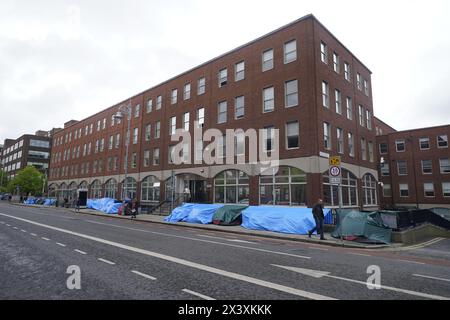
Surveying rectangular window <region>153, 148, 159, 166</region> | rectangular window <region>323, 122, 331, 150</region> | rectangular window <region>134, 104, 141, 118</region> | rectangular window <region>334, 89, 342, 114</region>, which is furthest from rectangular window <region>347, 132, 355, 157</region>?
rectangular window <region>134, 104, 141, 118</region>

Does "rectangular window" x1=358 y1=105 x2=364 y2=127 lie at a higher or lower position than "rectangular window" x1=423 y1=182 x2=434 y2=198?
higher

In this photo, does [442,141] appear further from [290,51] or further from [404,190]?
[290,51]

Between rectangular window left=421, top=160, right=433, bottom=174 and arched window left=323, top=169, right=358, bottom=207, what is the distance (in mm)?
23620

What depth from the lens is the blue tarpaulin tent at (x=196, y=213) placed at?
20.7 m

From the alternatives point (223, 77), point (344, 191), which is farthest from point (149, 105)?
point (344, 191)

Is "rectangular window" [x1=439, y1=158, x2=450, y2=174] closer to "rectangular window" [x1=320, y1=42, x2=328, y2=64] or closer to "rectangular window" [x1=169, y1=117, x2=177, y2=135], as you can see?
"rectangular window" [x1=320, y1=42, x2=328, y2=64]

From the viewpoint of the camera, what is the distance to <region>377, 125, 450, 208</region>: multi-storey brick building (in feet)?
131

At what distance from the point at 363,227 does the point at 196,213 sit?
1159cm

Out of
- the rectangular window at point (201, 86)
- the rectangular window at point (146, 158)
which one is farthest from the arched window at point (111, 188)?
the rectangular window at point (201, 86)

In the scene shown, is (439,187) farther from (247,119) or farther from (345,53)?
(247,119)

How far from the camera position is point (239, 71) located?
87.3 ft
